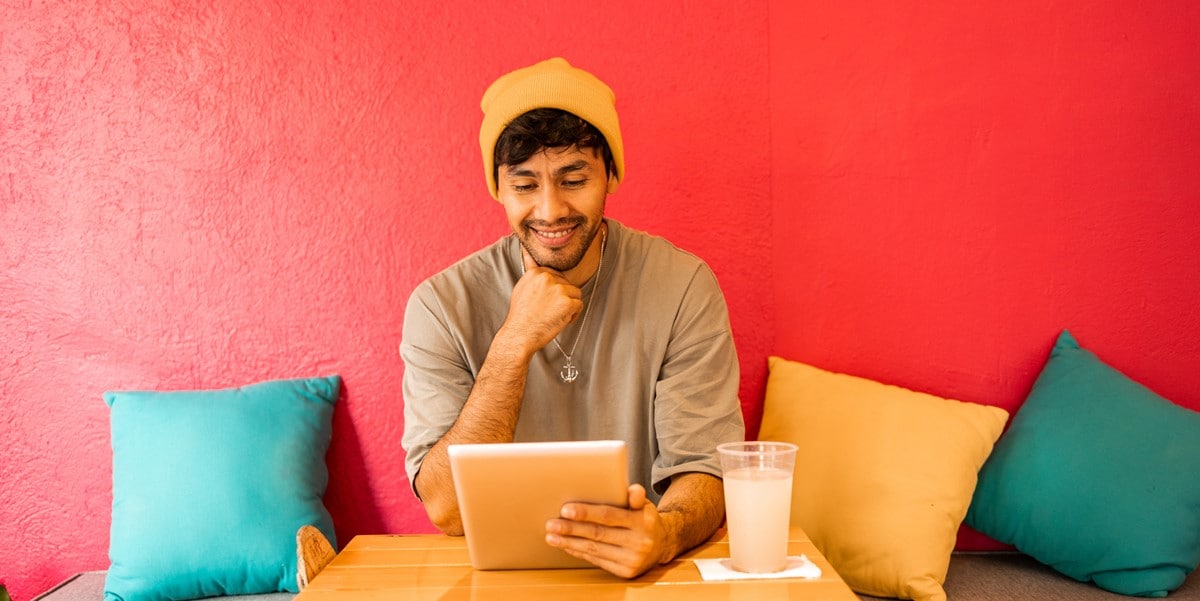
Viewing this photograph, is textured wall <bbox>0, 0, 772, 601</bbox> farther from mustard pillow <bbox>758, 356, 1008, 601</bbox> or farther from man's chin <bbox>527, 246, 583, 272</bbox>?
mustard pillow <bbox>758, 356, 1008, 601</bbox>

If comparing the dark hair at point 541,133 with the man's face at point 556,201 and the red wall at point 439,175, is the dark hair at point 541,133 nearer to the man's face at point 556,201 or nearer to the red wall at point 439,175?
the man's face at point 556,201

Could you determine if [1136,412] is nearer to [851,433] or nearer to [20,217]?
[851,433]

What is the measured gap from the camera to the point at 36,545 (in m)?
2.47

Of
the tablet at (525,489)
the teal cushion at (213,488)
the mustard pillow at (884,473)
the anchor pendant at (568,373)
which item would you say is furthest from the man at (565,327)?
the teal cushion at (213,488)

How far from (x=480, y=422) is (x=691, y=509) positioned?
41 cm

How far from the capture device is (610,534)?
50.1 inches

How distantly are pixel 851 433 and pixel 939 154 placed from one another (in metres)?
0.77

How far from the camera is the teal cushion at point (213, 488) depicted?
2.25 metres

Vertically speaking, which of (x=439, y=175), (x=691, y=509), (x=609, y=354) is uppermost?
(x=439, y=175)

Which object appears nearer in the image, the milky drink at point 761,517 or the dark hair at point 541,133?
the milky drink at point 761,517

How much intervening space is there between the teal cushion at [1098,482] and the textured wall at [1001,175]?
174 millimetres

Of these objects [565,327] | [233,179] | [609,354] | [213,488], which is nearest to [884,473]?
[609,354]

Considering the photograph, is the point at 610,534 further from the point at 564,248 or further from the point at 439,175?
the point at 439,175

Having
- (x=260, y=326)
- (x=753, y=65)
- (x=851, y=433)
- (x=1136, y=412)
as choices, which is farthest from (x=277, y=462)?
(x=1136, y=412)
